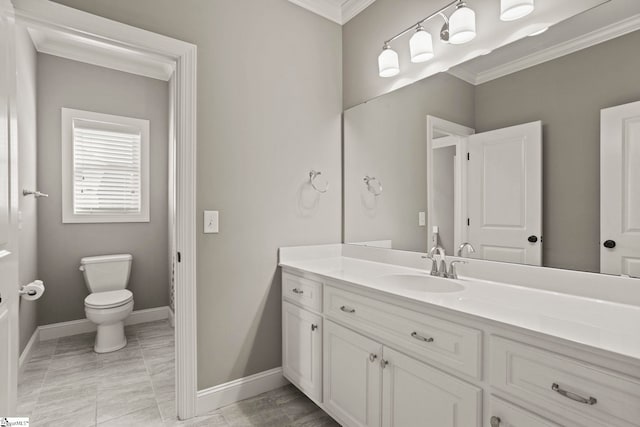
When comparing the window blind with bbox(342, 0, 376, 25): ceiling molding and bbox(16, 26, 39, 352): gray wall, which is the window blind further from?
bbox(342, 0, 376, 25): ceiling molding

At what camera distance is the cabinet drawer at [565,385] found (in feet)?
2.57

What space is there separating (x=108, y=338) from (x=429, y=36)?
126 inches

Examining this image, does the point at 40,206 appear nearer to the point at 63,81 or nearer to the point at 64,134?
the point at 64,134

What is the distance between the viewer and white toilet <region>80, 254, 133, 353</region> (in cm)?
270

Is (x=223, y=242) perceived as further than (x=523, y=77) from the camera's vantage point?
Yes

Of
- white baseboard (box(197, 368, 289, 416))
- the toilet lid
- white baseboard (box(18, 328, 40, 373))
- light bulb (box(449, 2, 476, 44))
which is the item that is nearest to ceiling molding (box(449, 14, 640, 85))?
light bulb (box(449, 2, 476, 44))

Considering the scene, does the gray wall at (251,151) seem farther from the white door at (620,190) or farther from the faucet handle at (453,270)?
the white door at (620,190)

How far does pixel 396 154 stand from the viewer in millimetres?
2139

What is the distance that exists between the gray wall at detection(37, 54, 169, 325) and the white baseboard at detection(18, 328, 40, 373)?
14 centimetres

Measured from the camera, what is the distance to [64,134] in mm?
3016

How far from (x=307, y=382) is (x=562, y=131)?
1739 millimetres

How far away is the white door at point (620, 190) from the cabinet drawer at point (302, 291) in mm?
1227

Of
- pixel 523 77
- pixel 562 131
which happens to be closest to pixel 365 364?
pixel 562 131

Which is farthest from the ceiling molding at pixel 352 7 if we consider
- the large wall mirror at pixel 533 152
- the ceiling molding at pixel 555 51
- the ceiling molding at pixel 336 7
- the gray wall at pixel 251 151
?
the ceiling molding at pixel 555 51
